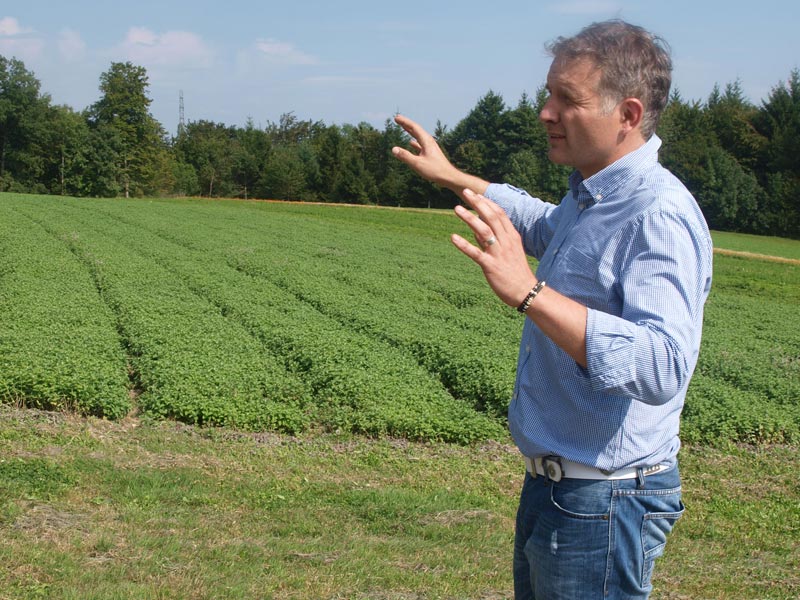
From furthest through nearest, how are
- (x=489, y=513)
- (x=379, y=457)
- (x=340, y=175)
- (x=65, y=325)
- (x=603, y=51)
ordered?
(x=340, y=175) < (x=65, y=325) < (x=379, y=457) < (x=489, y=513) < (x=603, y=51)

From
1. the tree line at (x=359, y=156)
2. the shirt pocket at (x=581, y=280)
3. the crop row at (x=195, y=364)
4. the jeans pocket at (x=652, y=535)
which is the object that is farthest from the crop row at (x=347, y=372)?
the tree line at (x=359, y=156)

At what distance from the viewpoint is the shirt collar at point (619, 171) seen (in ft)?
7.70

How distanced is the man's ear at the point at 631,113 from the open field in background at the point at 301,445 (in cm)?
303

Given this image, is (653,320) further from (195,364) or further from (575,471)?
(195,364)

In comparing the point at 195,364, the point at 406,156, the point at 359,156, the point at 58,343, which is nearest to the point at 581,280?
the point at 406,156

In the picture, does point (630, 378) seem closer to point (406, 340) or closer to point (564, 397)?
point (564, 397)

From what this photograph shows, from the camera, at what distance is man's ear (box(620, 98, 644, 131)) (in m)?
2.29

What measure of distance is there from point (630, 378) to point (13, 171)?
78666mm

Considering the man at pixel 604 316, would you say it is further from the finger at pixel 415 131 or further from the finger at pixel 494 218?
the finger at pixel 415 131

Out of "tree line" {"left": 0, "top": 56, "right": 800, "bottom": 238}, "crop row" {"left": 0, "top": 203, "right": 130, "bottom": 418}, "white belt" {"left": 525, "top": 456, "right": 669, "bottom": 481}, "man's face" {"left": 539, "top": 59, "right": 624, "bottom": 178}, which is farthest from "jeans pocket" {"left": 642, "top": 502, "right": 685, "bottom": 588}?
"tree line" {"left": 0, "top": 56, "right": 800, "bottom": 238}

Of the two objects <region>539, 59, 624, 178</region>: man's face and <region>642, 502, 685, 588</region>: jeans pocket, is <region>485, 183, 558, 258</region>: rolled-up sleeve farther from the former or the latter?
<region>642, 502, 685, 588</region>: jeans pocket

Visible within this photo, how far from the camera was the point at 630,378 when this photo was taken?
6.63ft

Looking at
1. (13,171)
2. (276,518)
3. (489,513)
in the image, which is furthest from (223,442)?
(13,171)

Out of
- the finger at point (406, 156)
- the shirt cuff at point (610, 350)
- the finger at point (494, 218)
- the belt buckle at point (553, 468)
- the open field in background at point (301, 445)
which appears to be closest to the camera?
the shirt cuff at point (610, 350)
